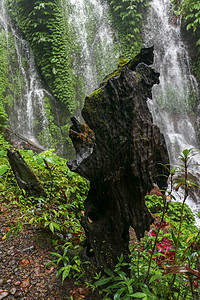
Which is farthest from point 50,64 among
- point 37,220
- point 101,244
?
point 101,244

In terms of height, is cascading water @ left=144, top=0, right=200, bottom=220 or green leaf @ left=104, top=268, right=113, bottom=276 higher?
cascading water @ left=144, top=0, right=200, bottom=220

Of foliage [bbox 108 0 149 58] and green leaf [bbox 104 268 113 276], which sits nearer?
green leaf [bbox 104 268 113 276]

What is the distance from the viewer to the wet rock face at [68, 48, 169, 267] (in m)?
1.73

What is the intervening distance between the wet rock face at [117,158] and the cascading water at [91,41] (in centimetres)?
944

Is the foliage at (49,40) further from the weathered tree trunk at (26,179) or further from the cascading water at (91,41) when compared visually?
the weathered tree trunk at (26,179)

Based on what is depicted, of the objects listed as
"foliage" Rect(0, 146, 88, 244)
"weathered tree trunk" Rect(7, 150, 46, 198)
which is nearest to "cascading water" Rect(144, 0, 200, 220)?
"foliage" Rect(0, 146, 88, 244)

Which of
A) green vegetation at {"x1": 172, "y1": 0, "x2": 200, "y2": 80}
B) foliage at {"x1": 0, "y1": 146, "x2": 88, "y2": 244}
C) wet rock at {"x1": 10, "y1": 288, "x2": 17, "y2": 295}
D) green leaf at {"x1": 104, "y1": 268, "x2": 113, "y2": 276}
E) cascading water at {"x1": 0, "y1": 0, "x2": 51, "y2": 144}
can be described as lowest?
wet rock at {"x1": 10, "y1": 288, "x2": 17, "y2": 295}

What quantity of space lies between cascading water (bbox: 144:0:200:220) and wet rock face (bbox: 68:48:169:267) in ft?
30.0

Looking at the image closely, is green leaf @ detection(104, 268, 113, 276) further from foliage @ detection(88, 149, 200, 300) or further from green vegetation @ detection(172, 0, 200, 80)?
green vegetation @ detection(172, 0, 200, 80)

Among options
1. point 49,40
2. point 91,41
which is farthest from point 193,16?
point 49,40

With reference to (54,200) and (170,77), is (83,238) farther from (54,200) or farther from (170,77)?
(170,77)

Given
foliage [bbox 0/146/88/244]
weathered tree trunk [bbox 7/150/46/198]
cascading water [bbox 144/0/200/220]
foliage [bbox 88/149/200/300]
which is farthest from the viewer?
cascading water [bbox 144/0/200/220]

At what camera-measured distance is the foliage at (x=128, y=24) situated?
10.9m

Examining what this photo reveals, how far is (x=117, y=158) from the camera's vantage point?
1.76 metres
